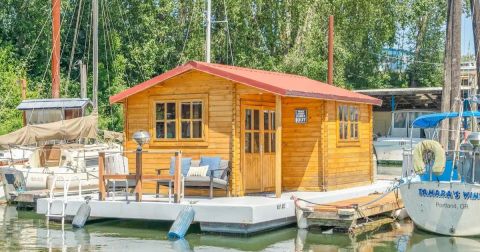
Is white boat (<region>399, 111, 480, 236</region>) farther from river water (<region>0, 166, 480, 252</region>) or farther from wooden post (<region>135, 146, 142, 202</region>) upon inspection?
wooden post (<region>135, 146, 142, 202</region>)

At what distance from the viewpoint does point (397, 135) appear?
37.3 m

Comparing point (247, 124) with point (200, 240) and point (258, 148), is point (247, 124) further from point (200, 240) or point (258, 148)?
point (200, 240)

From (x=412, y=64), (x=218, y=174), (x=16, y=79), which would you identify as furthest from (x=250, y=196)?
(x=412, y=64)

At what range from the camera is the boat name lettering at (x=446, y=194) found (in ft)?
48.1

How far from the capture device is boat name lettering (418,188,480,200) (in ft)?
48.1

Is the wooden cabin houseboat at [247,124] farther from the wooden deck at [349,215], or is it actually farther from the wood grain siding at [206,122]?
the wooden deck at [349,215]

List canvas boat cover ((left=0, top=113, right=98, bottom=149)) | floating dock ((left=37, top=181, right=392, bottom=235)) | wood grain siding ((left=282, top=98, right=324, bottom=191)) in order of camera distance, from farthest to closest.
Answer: canvas boat cover ((left=0, top=113, right=98, bottom=149)) → wood grain siding ((left=282, top=98, right=324, bottom=191)) → floating dock ((left=37, top=181, right=392, bottom=235))

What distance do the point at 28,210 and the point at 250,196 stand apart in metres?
6.84

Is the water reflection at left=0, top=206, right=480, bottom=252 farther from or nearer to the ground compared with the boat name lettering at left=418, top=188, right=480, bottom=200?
nearer to the ground

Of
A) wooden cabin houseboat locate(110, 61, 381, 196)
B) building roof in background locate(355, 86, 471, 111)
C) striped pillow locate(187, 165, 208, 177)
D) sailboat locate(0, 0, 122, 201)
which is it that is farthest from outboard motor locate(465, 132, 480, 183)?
building roof in background locate(355, 86, 471, 111)

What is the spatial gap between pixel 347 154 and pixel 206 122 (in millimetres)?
4196

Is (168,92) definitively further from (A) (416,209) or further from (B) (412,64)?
(B) (412,64)

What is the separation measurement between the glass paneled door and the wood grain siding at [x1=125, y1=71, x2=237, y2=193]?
1.45 feet

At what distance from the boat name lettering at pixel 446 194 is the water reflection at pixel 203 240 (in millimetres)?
849
